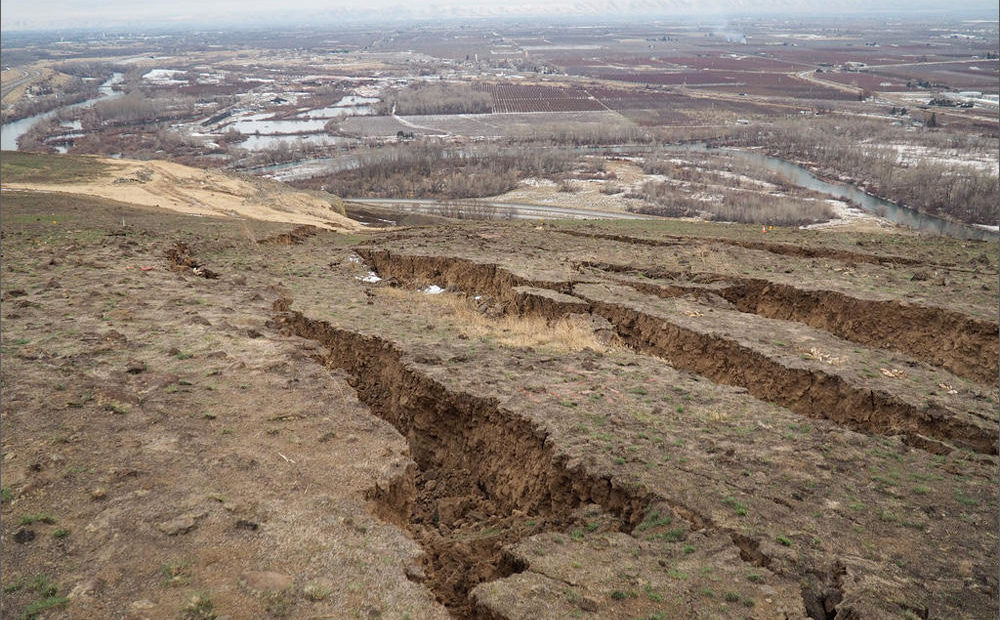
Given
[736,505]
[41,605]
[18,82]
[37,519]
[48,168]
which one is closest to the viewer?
[41,605]

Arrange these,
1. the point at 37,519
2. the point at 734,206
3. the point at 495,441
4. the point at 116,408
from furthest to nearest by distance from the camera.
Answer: the point at 734,206
the point at 495,441
the point at 116,408
the point at 37,519

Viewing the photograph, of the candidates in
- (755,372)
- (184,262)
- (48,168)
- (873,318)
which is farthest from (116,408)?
(48,168)

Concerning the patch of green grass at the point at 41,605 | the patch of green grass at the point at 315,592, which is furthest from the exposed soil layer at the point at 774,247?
the patch of green grass at the point at 41,605

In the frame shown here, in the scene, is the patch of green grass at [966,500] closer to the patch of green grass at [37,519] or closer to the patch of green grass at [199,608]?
the patch of green grass at [199,608]

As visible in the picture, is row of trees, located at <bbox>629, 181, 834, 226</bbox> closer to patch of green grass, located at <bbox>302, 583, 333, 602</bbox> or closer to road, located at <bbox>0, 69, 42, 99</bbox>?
patch of green grass, located at <bbox>302, 583, 333, 602</bbox>

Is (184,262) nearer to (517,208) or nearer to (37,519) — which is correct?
(37,519)

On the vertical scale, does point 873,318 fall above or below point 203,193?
below
